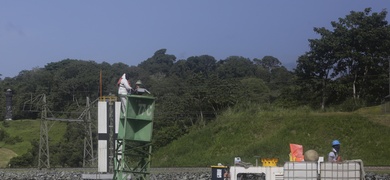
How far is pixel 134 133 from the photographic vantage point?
49.7 feet

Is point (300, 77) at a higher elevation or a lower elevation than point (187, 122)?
higher

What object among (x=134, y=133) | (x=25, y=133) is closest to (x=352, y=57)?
(x=25, y=133)

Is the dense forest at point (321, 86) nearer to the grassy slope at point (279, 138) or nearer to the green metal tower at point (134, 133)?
the grassy slope at point (279, 138)

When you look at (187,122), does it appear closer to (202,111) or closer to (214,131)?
(202,111)

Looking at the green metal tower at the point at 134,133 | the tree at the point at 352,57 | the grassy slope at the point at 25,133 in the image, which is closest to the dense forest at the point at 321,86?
the tree at the point at 352,57

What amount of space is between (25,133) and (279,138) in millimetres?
48175

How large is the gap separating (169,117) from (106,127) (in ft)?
140

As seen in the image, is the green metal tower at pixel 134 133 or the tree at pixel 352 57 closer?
the green metal tower at pixel 134 133

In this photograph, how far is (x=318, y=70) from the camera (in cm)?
7281

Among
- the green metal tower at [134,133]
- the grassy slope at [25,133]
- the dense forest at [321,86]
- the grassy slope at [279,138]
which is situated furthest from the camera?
the grassy slope at [25,133]

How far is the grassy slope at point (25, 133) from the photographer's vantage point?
8119cm

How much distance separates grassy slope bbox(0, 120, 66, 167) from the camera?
8119cm

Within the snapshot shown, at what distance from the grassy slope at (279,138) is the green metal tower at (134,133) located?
30959 mm

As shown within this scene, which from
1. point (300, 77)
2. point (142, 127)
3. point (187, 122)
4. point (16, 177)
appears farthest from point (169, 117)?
point (142, 127)
